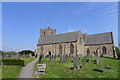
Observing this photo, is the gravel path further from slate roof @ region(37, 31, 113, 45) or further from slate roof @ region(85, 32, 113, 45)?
slate roof @ region(85, 32, 113, 45)

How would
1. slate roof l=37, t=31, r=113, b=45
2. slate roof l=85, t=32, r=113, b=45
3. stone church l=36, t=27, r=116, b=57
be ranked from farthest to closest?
slate roof l=37, t=31, r=113, b=45 → slate roof l=85, t=32, r=113, b=45 → stone church l=36, t=27, r=116, b=57

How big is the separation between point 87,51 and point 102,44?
5.97m

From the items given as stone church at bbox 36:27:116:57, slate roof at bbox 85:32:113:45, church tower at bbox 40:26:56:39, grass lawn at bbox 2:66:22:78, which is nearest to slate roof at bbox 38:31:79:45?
stone church at bbox 36:27:116:57

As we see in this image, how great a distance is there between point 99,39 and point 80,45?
700 cm

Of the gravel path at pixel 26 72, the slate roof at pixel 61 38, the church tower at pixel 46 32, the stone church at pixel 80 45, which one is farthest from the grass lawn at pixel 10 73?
the church tower at pixel 46 32

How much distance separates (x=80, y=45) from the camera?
4209cm

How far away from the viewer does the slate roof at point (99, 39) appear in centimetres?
3984

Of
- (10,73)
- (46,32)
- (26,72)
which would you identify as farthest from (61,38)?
(10,73)

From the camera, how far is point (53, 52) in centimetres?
4656

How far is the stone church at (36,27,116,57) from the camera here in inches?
1539

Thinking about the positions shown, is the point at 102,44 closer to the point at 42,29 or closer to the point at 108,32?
the point at 108,32

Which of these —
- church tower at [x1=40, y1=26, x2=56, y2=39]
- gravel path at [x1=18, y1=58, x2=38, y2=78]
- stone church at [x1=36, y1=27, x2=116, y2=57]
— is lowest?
gravel path at [x1=18, y1=58, x2=38, y2=78]

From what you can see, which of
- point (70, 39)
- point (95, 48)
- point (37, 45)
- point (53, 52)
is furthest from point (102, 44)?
point (37, 45)

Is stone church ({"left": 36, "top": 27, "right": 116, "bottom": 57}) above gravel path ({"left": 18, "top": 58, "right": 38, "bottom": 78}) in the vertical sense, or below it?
above
